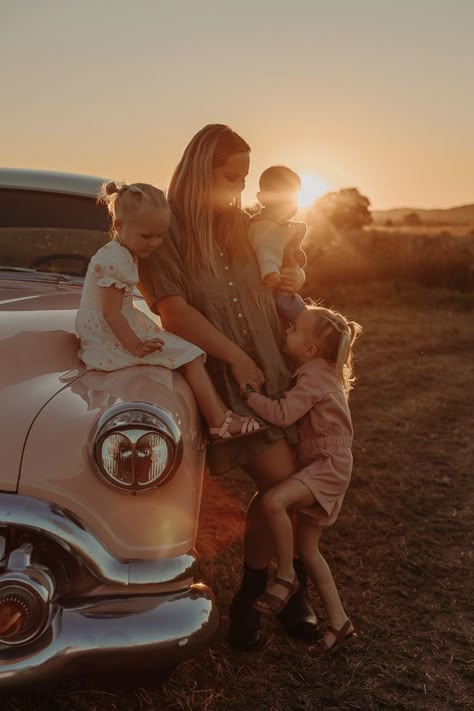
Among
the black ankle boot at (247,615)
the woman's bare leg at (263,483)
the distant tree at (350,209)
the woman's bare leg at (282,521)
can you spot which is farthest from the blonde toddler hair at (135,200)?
the distant tree at (350,209)

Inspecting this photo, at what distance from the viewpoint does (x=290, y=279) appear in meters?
2.86

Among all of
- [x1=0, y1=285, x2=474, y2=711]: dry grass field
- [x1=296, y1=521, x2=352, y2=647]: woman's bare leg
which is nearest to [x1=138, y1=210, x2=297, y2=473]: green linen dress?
[x1=296, y1=521, x2=352, y2=647]: woman's bare leg

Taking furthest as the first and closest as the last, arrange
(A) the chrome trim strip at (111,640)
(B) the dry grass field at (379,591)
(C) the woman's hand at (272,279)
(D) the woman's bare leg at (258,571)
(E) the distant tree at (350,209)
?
(E) the distant tree at (350,209)
(C) the woman's hand at (272,279)
(D) the woman's bare leg at (258,571)
(B) the dry grass field at (379,591)
(A) the chrome trim strip at (111,640)

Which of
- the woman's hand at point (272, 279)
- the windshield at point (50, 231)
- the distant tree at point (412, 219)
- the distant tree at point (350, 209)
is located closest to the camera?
the woman's hand at point (272, 279)

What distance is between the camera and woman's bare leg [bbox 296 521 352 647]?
2.67 meters

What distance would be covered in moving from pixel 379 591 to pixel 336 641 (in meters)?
0.60

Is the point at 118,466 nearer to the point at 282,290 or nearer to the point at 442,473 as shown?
the point at 282,290

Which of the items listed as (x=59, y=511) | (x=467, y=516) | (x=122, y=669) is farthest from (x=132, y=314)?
(x=467, y=516)

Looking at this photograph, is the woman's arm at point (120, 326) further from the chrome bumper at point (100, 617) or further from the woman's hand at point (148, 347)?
the chrome bumper at point (100, 617)

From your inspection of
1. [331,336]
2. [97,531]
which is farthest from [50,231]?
[97,531]

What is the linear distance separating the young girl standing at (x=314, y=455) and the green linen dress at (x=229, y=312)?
0.21 ft

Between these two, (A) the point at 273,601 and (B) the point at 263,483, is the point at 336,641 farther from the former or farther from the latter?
(B) the point at 263,483

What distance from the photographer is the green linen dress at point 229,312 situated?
2.60 metres

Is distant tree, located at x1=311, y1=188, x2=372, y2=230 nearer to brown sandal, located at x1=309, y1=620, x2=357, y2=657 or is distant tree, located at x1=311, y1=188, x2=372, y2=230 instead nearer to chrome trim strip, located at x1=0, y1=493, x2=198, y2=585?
brown sandal, located at x1=309, y1=620, x2=357, y2=657
